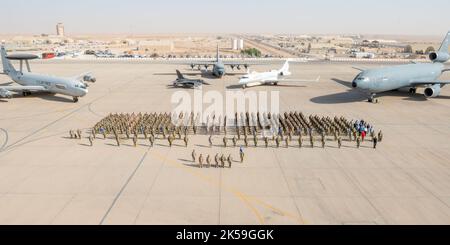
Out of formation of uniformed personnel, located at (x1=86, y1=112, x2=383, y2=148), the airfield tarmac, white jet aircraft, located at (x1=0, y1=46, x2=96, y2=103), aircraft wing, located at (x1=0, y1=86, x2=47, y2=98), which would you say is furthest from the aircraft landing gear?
aircraft wing, located at (x1=0, y1=86, x2=47, y2=98)

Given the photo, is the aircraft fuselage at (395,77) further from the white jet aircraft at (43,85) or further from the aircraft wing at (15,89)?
the aircraft wing at (15,89)

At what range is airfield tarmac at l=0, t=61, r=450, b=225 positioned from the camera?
52.5 ft

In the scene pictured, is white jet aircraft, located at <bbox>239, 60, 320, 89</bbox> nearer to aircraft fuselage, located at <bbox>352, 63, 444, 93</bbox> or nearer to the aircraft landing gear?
the aircraft landing gear

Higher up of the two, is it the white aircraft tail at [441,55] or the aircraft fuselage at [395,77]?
A: the white aircraft tail at [441,55]

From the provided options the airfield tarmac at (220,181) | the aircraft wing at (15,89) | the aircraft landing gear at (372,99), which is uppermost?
the aircraft wing at (15,89)

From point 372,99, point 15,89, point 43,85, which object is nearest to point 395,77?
point 372,99

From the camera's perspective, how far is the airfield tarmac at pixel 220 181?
16.0 metres

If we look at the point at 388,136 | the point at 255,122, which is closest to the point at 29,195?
the point at 255,122

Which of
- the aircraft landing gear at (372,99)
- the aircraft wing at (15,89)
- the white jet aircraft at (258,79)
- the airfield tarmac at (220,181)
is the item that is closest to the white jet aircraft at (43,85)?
the aircraft wing at (15,89)

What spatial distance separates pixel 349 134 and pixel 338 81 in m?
35.6

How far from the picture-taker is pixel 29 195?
58.5 feet
